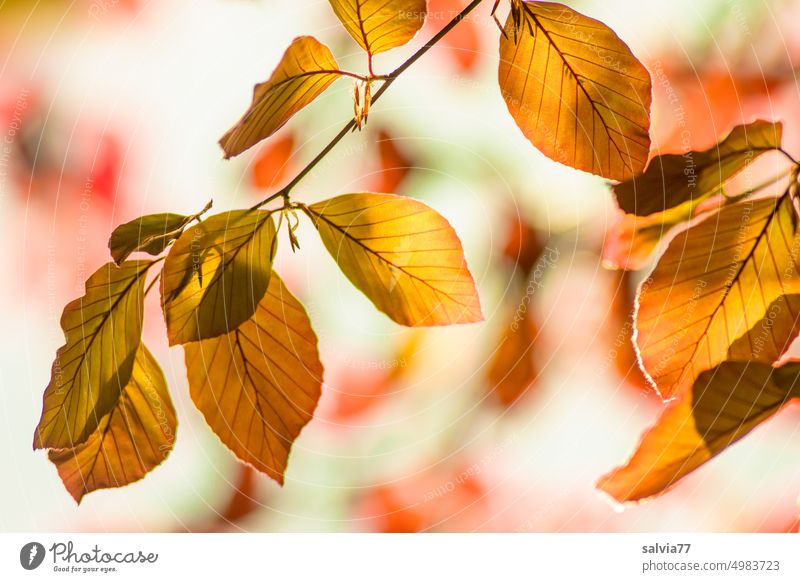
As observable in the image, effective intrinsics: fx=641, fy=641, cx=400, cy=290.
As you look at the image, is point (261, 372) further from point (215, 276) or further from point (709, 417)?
point (709, 417)

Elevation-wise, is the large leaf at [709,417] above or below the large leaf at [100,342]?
below

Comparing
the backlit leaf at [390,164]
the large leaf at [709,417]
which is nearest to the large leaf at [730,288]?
the large leaf at [709,417]

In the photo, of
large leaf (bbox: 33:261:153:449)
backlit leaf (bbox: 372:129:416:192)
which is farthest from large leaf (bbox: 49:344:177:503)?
backlit leaf (bbox: 372:129:416:192)

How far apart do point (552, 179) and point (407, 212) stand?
7cm

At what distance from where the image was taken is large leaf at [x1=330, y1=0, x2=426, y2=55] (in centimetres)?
21

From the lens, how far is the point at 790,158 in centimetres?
26

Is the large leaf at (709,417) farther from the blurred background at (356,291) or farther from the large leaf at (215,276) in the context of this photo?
the large leaf at (215,276)

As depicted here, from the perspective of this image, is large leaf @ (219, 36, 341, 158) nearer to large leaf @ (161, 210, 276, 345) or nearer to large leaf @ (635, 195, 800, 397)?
large leaf @ (161, 210, 276, 345)

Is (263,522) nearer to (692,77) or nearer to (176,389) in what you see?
(176,389)

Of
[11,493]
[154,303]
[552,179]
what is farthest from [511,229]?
[11,493]

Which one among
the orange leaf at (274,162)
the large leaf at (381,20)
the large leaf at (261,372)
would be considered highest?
the large leaf at (381,20)

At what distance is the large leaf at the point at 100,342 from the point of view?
235 millimetres

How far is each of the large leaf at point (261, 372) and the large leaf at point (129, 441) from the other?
23 mm

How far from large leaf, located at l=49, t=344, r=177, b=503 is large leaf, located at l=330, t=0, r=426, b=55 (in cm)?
14
